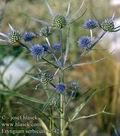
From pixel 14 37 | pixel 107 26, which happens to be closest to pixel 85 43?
pixel 107 26

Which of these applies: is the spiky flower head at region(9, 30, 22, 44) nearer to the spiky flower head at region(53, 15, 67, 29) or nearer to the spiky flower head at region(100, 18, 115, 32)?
the spiky flower head at region(53, 15, 67, 29)

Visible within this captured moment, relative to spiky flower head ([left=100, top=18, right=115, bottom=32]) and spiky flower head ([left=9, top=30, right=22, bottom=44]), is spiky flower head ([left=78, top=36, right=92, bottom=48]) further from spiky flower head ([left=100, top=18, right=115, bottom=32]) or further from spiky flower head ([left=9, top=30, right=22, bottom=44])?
spiky flower head ([left=9, top=30, right=22, bottom=44])

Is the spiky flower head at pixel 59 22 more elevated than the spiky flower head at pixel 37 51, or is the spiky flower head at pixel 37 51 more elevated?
the spiky flower head at pixel 59 22

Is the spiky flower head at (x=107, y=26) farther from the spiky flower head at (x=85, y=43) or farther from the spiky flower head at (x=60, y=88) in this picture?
the spiky flower head at (x=60, y=88)

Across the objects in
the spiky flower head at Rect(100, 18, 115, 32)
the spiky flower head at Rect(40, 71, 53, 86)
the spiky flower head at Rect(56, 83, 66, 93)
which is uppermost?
the spiky flower head at Rect(100, 18, 115, 32)

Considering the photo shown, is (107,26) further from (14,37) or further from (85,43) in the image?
(14,37)

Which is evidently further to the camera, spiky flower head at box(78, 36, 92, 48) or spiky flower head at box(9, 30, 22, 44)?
spiky flower head at box(78, 36, 92, 48)

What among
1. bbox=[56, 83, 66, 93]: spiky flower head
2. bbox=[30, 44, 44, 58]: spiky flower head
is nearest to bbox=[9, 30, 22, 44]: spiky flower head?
bbox=[30, 44, 44, 58]: spiky flower head

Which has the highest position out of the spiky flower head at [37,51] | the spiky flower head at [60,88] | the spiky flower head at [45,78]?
the spiky flower head at [37,51]

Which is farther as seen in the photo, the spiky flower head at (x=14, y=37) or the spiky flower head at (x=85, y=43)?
the spiky flower head at (x=85, y=43)

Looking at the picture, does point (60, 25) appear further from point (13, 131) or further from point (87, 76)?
point (87, 76)

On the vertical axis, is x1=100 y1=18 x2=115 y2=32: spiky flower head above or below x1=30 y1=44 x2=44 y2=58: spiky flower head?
above

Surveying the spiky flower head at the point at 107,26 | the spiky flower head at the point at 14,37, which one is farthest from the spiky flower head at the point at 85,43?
the spiky flower head at the point at 14,37
